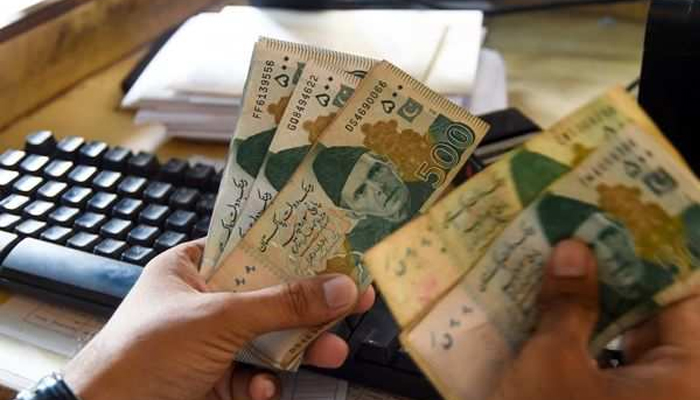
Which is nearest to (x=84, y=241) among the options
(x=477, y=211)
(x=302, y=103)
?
(x=302, y=103)

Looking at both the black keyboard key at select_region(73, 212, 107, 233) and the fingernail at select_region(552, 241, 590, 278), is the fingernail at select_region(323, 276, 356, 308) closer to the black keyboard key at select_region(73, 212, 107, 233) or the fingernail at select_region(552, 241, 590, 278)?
the fingernail at select_region(552, 241, 590, 278)

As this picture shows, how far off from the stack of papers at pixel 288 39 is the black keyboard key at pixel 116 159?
10 cm

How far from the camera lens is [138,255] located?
0.59 metres

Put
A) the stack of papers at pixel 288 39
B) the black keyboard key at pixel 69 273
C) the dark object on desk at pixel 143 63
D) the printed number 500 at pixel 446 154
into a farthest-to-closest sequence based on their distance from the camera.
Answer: the dark object on desk at pixel 143 63
the stack of papers at pixel 288 39
the black keyboard key at pixel 69 273
the printed number 500 at pixel 446 154

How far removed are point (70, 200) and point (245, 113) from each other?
223 millimetres

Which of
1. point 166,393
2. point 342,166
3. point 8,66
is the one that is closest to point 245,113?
point 342,166

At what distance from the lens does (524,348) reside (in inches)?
15.4

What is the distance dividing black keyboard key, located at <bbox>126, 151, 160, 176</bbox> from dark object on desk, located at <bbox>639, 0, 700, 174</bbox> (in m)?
0.40

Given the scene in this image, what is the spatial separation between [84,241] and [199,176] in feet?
0.35

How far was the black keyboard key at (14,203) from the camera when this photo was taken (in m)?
0.65

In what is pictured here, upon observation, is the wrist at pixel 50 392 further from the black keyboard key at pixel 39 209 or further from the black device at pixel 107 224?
the black keyboard key at pixel 39 209

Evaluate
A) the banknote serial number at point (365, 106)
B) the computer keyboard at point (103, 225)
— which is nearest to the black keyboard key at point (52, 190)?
the computer keyboard at point (103, 225)

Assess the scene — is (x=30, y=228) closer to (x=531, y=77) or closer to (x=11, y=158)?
(x=11, y=158)

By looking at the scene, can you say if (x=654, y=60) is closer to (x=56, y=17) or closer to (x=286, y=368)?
(x=286, y=368)
